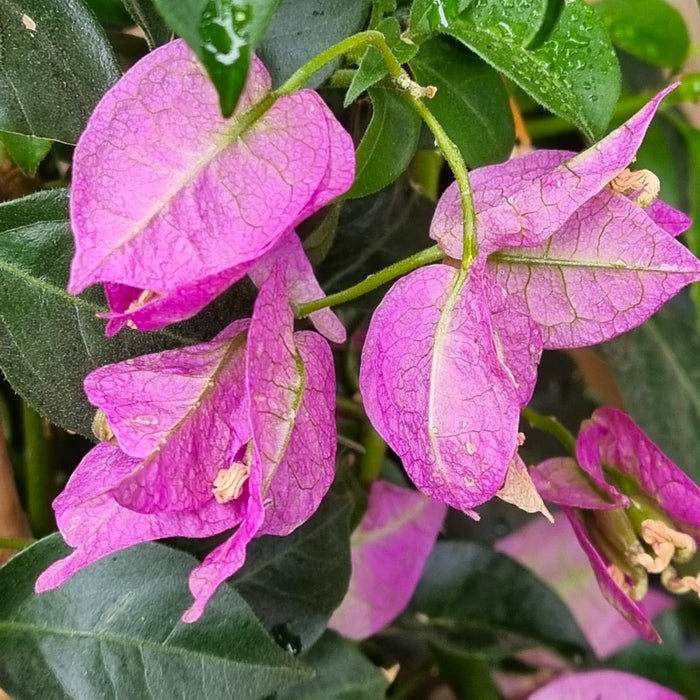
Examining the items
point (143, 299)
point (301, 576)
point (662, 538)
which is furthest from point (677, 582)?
point (143, 299)

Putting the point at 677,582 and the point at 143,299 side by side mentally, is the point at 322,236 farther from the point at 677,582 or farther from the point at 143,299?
the point at 677,582

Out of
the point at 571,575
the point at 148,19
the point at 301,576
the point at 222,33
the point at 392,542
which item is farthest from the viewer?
the point at 571,575

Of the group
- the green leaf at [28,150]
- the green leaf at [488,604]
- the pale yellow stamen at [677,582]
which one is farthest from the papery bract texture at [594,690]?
the green leaf at [28,150]

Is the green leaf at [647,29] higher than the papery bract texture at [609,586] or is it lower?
higher

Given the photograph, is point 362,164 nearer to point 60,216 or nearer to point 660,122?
point 60,216

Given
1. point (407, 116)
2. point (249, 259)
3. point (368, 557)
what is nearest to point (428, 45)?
point (407, 116)

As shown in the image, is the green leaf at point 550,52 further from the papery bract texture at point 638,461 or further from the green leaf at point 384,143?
the papery bract texture at point 638,461
